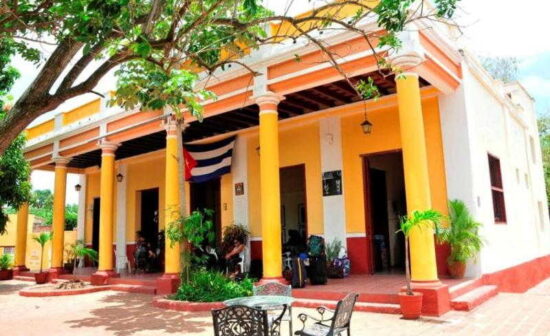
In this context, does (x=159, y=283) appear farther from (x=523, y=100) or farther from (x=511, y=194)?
(x=523, y=100)

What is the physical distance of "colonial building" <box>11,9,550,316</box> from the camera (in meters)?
7.75

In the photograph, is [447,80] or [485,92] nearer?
[447,80]

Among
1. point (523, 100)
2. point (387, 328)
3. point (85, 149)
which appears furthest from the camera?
point (523, 100)

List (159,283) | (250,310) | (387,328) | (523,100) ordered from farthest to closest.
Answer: (523,100) < (159,283) < (387,328) < (250,310)

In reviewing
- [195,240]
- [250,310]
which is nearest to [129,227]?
[195,240]

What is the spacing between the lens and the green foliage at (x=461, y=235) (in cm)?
790

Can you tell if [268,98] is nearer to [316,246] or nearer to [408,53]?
[408,53]

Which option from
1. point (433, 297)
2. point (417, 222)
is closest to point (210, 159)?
point (417, 222)

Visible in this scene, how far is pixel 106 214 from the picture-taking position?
11844 mm

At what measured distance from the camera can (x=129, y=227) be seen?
49.6 feet

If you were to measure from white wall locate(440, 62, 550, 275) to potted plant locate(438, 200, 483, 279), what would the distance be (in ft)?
0.90

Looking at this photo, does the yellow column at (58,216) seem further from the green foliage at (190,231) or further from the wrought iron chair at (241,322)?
the wrought iron chair at (241,322)

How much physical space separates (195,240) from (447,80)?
559 cm

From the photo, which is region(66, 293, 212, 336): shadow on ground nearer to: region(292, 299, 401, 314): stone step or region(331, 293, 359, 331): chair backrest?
region(292, 299, 401, 314): stone step
